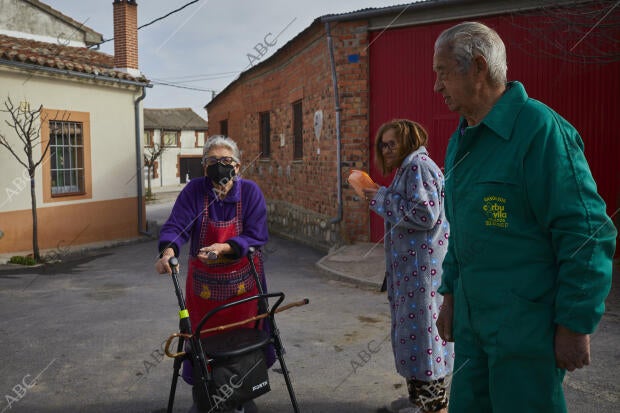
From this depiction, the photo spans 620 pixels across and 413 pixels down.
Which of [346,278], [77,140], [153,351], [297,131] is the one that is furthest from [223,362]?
[77,140]

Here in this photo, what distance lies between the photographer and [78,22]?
64.1 feet

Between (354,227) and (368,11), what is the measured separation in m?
3.75

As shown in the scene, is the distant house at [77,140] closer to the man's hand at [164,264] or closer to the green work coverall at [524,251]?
the man's hand at [164,264]

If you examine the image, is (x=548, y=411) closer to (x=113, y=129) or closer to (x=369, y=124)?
(x=369, y=124)

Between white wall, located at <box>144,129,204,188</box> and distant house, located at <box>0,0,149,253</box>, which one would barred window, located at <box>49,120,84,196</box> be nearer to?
distant house, located at <box>0,0,149,253</box>

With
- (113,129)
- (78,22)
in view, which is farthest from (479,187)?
(78,22)

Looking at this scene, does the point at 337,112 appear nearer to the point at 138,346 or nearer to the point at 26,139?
the point at 138,346

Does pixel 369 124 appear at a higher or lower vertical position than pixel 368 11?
lower

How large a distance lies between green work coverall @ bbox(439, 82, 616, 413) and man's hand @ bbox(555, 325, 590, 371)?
0.08ft

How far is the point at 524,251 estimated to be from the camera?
1.87 metres

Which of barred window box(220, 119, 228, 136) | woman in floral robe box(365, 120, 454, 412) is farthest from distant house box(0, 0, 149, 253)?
woman in floral robe box(365, 120, 454, 412)

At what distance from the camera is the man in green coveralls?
175 cm

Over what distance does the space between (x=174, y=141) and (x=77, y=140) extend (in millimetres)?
33138

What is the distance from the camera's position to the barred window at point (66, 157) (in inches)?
524
